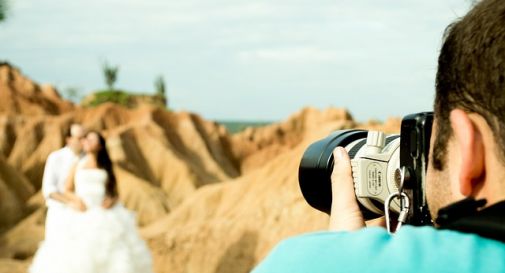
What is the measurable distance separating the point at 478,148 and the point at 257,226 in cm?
1048

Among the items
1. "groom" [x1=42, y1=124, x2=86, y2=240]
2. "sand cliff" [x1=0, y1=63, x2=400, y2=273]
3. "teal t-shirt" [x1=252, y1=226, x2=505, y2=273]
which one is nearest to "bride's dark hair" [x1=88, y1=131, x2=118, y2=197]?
"groom" [x1=42, y1=124, x2=86, y2=240]

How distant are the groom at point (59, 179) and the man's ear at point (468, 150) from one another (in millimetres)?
6813

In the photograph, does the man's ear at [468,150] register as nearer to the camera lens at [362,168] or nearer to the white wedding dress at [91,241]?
the camera lens at [362,168]

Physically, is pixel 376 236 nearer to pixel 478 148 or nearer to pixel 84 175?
pixel 478 148

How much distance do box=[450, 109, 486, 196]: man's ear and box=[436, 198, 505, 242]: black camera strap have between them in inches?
1.2

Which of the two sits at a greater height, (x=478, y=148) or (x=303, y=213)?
(x=478, y=148)

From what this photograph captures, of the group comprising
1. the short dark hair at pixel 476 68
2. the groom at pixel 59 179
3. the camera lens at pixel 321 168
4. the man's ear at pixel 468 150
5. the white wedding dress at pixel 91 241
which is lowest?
the white wedding dress at pixel 91 241

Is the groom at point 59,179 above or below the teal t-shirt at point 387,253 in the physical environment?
below

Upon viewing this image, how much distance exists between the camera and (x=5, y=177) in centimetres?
2481

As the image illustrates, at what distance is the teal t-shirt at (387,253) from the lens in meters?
0.91

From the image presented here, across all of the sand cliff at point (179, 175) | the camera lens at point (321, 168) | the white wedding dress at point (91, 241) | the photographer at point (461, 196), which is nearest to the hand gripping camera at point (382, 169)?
the camera lens at point (321, 168)

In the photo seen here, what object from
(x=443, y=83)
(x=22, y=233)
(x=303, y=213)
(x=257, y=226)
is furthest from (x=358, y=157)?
(x=22, y=233)

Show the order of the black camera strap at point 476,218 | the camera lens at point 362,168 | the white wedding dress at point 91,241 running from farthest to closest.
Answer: the white wedding dress at point 91,241, the camera lens at point 362,168, the black camera strap at point 476,218

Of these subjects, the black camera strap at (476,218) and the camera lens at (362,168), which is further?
the camera lens at (362,168)
